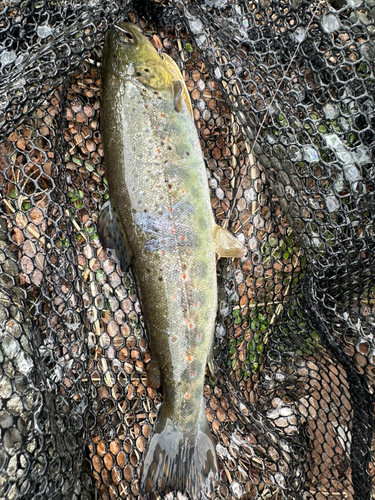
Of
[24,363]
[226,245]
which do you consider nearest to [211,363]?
[226,245]

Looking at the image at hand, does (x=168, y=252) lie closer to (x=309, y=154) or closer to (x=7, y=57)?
(x=309, y=154)

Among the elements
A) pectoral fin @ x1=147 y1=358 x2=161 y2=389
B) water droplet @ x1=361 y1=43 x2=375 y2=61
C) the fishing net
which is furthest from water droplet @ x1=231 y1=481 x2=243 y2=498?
water droplet @ x1=361 y1=43 x2=375 y2=61

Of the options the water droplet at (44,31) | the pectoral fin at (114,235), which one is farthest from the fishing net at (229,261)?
the pectoral fin at (114,235)

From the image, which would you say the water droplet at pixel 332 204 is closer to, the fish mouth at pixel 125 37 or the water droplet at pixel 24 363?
the fish mouth at pixel 125 37

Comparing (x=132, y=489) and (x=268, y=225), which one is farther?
(x=268, y=225)

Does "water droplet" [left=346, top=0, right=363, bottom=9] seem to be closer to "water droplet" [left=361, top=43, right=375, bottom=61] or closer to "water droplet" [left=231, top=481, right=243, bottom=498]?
"water droplet" [left=361, top=43, right=375, bottom=61]

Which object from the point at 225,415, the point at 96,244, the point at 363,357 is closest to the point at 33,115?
the point at 96,244

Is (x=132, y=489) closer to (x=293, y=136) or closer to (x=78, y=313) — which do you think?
(x=78, y=313)
